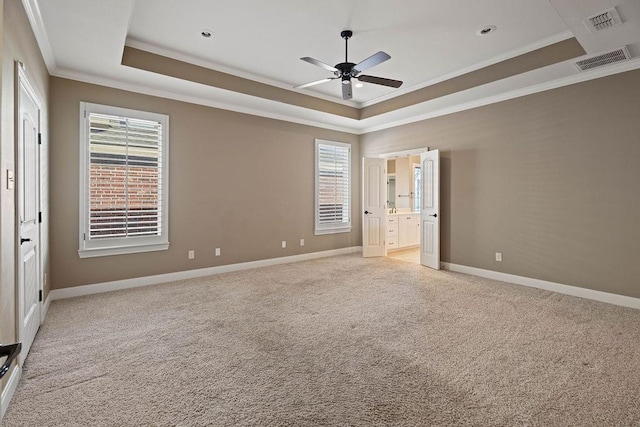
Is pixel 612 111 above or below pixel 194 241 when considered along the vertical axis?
→ above

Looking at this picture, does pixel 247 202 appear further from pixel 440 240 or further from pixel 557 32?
pixel 557 32

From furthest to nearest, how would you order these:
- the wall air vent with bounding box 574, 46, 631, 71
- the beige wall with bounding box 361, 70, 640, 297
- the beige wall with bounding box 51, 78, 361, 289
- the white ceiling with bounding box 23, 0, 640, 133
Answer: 1. the beige wall with bounding box 51, 78, 361, 289
2. the beige wall with bounding box 361, 70, 640, 297
3. the wall air vent with bounding box 574, 46, 631, 71
4. the white ceiling with bounding box 23, 0, 640, 133

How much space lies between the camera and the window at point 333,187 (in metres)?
6.82

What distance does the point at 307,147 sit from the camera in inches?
259

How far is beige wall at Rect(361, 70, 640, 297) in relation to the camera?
4016 mm

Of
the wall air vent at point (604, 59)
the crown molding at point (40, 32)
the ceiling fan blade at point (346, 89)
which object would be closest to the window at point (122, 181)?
the crown molding at point (40, 32)

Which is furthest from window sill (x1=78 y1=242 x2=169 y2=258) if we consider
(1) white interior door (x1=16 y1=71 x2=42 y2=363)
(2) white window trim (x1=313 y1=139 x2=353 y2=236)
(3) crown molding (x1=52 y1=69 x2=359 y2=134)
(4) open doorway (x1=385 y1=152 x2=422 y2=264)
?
(4) open doorway (x1=385 y1=152 x2=422 y2=264)

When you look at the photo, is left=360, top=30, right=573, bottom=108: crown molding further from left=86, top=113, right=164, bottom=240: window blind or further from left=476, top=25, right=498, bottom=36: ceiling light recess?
left=86, top=113, right=164, bottom=240: window blind

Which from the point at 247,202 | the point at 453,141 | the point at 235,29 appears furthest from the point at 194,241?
the point at 453,141

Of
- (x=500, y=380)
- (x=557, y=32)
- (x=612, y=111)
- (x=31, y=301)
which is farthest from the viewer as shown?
(x=612, y=111)

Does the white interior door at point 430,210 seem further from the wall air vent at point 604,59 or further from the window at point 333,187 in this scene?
the wall air vent at point 604,59

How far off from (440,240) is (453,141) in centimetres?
171

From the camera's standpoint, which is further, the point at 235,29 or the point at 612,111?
the point at 612,111

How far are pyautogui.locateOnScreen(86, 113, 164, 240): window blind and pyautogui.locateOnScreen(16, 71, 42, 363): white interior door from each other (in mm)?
1075
